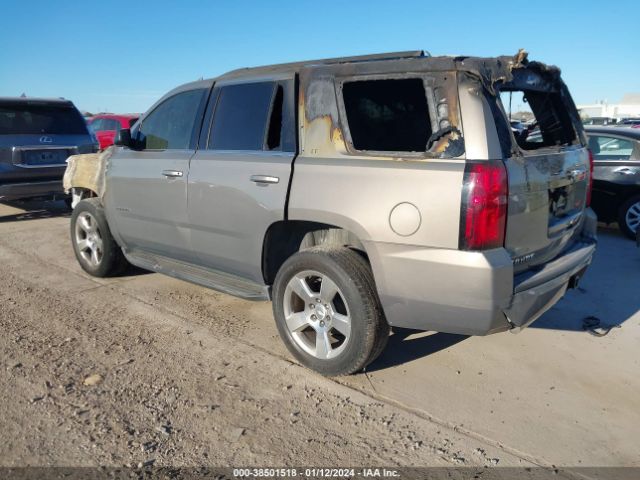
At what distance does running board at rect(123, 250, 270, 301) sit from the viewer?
3906 millimetres

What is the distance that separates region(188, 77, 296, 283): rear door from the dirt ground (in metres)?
0.68

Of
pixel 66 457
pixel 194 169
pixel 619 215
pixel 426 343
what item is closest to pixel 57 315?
pixel 194 169

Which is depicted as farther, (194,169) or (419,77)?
(194,169)

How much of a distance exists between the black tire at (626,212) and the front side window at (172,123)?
6068mm

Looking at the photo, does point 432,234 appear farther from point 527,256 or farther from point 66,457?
point 66,457

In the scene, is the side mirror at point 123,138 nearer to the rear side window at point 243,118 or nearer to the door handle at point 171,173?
the door handle at point 171,173

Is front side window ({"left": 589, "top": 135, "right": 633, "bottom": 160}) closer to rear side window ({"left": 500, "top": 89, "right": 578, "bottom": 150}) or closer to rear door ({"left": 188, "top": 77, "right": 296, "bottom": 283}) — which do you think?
rear side window ({"left": 500, "top": 89, "right": 578, "bottom": 150})

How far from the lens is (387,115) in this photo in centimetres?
368

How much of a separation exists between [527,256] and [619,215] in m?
5.36

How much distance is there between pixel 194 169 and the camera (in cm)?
412

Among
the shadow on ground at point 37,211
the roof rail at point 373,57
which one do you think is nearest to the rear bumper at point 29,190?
the shadow on ground at point 37,211

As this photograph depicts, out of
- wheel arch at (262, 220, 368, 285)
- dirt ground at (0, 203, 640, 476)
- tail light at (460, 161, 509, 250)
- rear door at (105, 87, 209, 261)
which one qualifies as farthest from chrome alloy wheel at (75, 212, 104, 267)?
tail light at (460, 161, 509, 250)

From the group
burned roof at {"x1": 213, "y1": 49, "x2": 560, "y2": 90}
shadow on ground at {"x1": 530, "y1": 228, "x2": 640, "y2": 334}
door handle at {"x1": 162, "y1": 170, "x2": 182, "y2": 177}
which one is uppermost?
burned roof at {"x1": 213, "y1": 49, "x2": 560, "y2": 90}

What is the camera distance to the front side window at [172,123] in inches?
173
